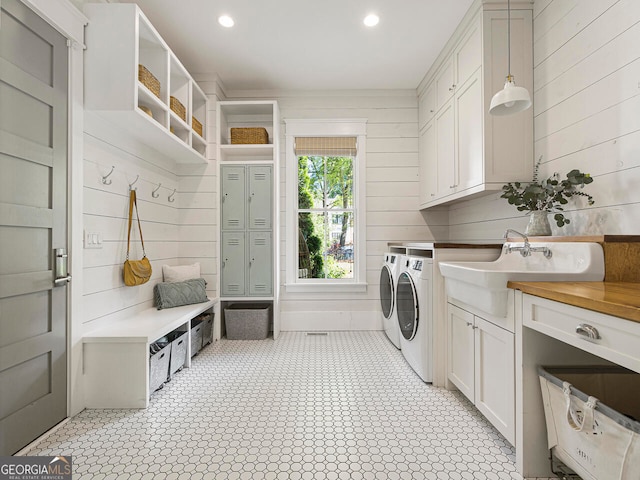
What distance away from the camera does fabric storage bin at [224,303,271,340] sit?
344 centimetres

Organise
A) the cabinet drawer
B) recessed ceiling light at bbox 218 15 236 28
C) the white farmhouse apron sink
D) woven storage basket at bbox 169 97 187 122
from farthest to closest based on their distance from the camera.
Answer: woven storage basket at bbox 169 97 187 122 → recessed ceiling light at bbox 218 15 236 28 → the white farmhouse apron sink → the cabinet drawer

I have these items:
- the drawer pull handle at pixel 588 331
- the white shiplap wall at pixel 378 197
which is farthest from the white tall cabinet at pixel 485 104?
the drawer pull handle at pixel 588 331

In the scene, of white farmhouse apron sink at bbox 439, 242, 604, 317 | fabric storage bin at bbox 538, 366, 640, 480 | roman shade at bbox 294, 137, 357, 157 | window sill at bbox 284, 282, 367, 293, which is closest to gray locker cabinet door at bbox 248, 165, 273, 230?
roman shade at bbox 294, 137, 357, 157

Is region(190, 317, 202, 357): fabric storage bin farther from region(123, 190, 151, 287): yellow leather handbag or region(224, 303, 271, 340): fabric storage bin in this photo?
region(123, 190, 151, 287): yellow leather handbag

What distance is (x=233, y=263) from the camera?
3.49m

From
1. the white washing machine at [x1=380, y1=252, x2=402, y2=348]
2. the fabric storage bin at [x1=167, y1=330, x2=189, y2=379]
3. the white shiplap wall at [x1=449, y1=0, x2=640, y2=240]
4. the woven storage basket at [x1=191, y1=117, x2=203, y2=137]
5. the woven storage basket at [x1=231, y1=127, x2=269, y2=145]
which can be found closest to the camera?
the white shiplap wall at [x1=449, y1=0, x2=640, y2=240]

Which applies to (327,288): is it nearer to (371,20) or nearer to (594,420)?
(371,20)

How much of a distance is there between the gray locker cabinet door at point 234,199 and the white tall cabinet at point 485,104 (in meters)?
2.06

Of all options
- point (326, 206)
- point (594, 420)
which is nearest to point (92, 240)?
point (326, 206)

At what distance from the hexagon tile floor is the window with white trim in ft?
4.66

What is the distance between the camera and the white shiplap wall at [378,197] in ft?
12.5

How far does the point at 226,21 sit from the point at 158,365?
103 inches

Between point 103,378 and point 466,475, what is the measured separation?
207 centimetres

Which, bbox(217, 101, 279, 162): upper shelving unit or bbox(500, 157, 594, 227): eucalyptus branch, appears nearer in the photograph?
bbox(500, 157, 594, 227): eucalyptus branch
